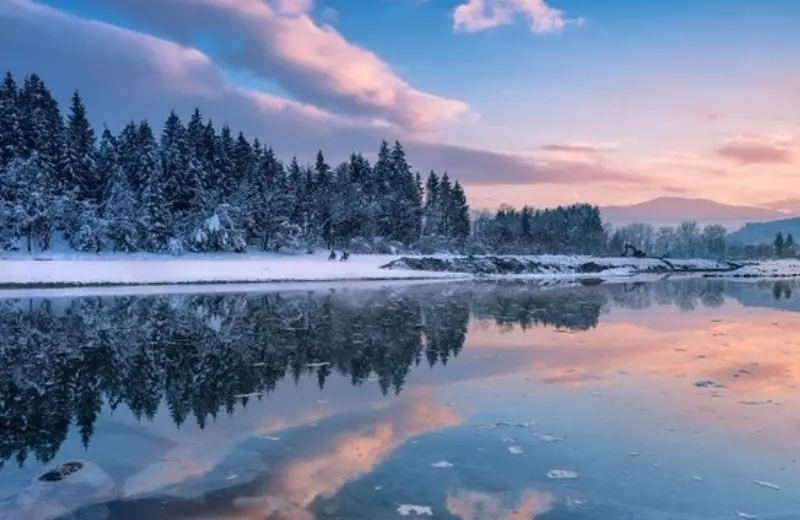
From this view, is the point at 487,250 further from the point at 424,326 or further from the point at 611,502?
the point at 611,502

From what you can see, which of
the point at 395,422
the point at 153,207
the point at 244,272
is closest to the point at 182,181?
the point at 153,207

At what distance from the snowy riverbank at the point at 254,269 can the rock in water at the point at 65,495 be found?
34.9m

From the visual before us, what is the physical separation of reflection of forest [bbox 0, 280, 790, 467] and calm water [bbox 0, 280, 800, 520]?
0.08 meters

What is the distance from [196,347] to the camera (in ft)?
55.0

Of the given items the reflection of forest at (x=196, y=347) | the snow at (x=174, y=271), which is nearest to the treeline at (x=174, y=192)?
the snow at (x=174, y=271)

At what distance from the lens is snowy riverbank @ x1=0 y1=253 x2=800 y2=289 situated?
1554 inches

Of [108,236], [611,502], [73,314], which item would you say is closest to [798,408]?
[611,502]

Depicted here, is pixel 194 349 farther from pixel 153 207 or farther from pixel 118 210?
pixel 153 207

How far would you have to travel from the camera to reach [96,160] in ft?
222

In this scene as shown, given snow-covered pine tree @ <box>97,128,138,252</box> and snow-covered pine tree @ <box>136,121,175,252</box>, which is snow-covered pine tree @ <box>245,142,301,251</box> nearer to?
snow-covered pine tree @ <box>136,121,175,252</box>

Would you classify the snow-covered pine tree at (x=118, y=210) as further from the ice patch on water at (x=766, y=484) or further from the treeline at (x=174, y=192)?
the ice patch on water at (x=766, y=484)

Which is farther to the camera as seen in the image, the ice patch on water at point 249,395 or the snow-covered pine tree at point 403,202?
the snow-covered pine tree at point 403,202

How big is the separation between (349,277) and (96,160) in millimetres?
37768

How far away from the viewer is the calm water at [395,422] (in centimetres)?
663
